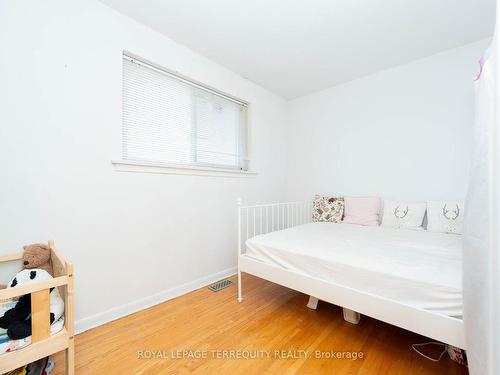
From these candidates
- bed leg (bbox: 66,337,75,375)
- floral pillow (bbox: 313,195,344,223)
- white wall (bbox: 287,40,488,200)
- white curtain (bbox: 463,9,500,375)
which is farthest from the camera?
floral pillow (bbox: 313,195,344,223)

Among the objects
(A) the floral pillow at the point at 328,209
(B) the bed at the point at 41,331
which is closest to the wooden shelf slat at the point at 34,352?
(B) the bed at the point at 41,331

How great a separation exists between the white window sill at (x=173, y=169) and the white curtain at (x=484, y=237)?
185 centimetres

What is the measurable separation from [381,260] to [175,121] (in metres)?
1.91

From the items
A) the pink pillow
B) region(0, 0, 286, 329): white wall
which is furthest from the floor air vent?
the pink pillow

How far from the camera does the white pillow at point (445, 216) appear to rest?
77.9 inches

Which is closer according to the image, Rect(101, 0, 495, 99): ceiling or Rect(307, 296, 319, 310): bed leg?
Rect(101, 0, 495, 99): ceiling

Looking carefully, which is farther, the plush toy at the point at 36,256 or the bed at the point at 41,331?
the plush toy at the point at 36,256

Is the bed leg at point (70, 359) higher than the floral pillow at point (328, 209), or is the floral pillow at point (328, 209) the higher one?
the floral pillow at point (328, 209)

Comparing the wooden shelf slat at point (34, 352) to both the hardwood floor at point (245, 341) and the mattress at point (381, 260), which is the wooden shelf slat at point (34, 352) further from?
the mattress at point (381, 260)

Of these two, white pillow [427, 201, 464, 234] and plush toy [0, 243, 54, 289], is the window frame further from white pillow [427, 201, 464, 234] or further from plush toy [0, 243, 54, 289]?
white pillow [427, 201, 464, 234]

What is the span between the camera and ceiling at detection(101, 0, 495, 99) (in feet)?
5.36

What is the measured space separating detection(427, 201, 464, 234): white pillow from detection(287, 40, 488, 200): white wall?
0.46ft

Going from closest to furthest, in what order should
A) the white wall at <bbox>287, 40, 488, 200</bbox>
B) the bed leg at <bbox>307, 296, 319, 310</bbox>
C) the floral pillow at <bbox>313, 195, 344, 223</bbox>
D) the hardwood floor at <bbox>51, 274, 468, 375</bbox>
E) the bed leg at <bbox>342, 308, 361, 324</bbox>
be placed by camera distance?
the hardwood floor at <bbox>51, 274, 468, 375</bbox> < the bed leg at <bbox>342, 308, 361, 324</bbox> < the bed leg at <bbox>307, 296, 319, 310</bbox> < the white wall at <bbox>287, 40, 488, 200</bbox> < the floral pillow at <bbox>313, 195, 344, 223</bbox>

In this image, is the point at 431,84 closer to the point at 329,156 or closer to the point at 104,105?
the point at 329,156
